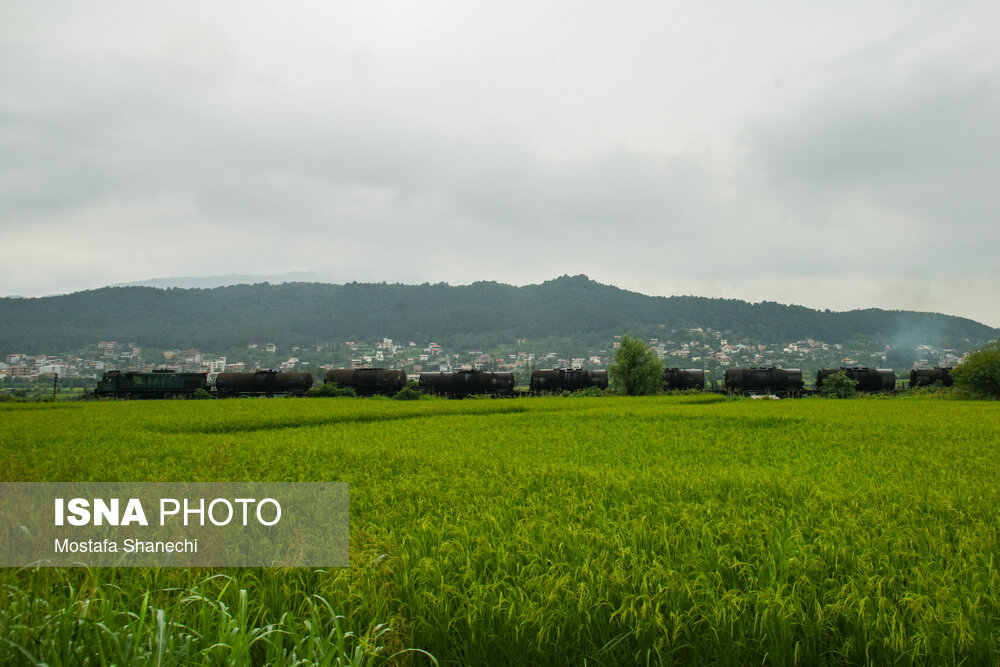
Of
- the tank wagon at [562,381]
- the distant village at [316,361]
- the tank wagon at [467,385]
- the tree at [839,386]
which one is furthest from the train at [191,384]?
the distant village at [316,361]

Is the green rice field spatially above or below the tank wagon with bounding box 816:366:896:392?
above

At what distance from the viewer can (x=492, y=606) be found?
4.46 meters

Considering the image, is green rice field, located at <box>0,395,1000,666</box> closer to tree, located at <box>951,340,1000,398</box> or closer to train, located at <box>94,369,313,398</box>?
tree, located at <box>951,340,1000,398</box>

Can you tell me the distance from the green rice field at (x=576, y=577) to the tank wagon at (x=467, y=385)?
153 ft

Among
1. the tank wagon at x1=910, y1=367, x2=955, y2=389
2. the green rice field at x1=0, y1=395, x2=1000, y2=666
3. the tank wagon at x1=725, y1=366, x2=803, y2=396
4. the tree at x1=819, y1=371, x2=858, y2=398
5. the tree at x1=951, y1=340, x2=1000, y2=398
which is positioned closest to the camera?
the green rice field at x1=0, y1=395, x2=1000, y2=666

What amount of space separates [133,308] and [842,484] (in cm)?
23972

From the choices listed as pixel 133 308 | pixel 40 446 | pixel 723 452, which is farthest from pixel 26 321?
pixel 723 452

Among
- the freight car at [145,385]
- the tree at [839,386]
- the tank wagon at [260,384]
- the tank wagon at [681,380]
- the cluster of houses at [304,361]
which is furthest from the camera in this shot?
the cluster of houses at [304,361]

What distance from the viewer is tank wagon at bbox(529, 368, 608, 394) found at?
210 ft

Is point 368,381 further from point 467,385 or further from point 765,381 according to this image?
point 765,381

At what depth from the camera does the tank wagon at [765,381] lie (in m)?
61.7

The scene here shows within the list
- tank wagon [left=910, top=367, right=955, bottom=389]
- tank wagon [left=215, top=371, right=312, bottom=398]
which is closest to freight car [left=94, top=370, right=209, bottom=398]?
tank wagon [left=215, top=371, right=312, bottom=398]

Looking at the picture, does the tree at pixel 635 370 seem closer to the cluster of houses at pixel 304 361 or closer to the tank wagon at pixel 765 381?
the tank wagon at pixel 765 381

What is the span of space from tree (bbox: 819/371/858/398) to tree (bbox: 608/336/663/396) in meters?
16.8
